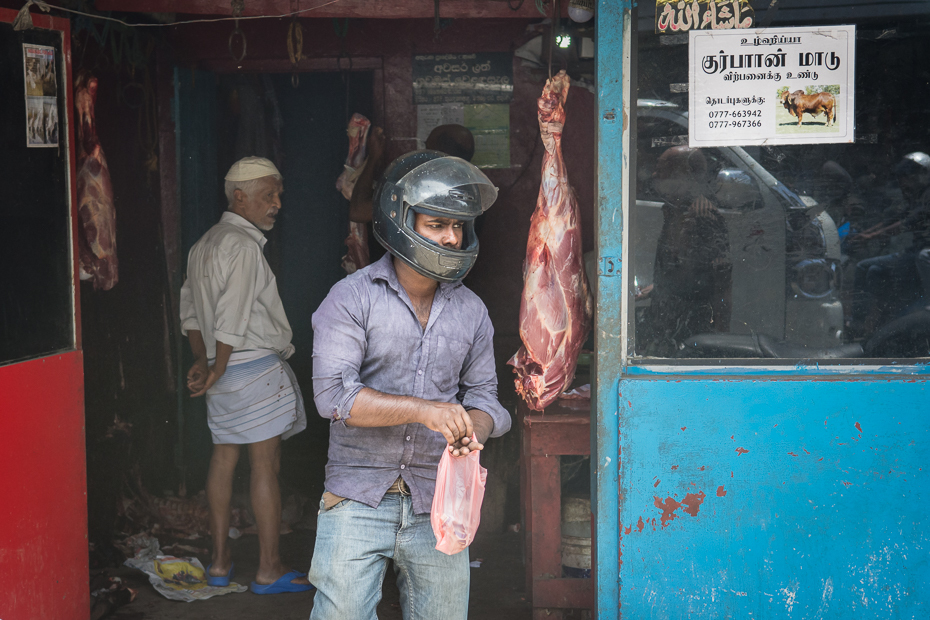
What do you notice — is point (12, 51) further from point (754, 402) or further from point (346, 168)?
point (754, 402)

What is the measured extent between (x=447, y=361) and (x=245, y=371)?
6.02ft

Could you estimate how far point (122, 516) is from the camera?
452cm

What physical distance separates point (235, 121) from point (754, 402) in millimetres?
3599

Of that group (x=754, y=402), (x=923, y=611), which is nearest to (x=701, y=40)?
(x=754, y=402)

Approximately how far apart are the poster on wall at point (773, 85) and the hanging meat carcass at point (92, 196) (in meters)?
2.82

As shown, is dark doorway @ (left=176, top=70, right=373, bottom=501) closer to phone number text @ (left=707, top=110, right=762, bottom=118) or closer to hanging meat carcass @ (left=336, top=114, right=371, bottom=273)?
hanging meat carcass @ (left=336, top=114, right=371, bottom=273)

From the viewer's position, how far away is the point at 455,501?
2205 mm

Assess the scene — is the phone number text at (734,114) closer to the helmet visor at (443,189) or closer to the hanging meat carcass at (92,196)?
the helmet visor at (443,189)

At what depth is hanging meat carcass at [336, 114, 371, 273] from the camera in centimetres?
460

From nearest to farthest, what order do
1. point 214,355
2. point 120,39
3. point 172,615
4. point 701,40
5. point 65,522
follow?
point 701,40, point 65,522, point 172,615, point 214,355, point 120,39

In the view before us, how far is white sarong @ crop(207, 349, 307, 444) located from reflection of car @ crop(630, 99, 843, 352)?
6.61 ft

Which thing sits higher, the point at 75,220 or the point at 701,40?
the point at 701,40

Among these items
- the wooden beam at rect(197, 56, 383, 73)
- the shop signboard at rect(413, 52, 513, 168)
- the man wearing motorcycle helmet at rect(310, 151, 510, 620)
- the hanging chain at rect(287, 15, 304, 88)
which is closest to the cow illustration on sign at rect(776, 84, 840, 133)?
the man wearing motorcycle helmet at rect(310, 151, 510, 620)

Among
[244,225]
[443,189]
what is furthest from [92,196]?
[443,189]
